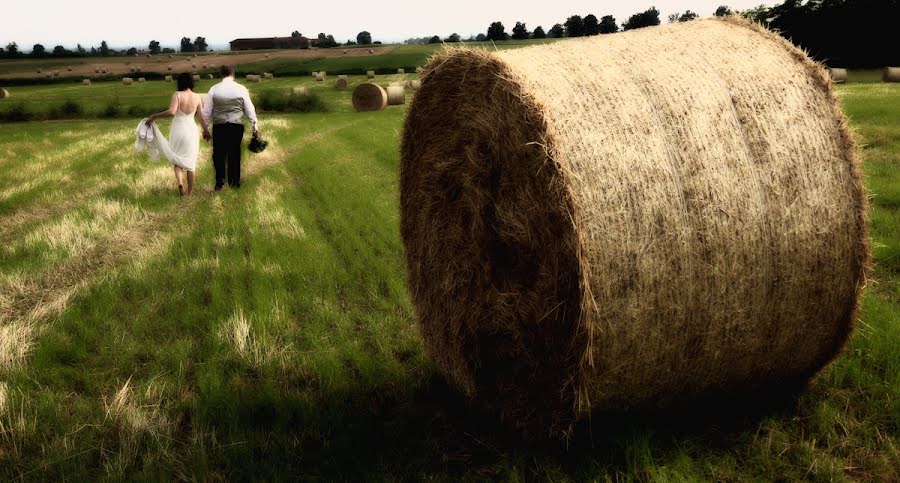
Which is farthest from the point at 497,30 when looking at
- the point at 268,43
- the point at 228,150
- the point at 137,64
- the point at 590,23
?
the point at 228,150

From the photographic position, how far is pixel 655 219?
140 inches

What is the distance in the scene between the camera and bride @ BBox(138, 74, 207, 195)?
485 inches

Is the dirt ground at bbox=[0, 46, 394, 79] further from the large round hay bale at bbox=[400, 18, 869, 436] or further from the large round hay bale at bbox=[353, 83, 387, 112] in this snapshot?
the large round hay bale at bbox=[400, 18, 869, 436]

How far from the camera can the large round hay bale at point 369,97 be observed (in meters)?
33.2

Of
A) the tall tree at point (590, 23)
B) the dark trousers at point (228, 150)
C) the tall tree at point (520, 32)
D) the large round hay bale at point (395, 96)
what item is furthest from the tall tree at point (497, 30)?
the dark trousers at point (228, 150)

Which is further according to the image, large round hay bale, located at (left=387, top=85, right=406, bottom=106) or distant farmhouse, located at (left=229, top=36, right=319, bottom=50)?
distant farmhouse, located at (left=229, top=36, right=319, bottom=50)

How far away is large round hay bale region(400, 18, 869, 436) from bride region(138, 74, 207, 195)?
30.8 feet

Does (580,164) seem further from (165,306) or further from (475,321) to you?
(165,306)

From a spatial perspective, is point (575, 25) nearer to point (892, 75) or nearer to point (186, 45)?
point (892, 75)

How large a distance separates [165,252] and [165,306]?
77.7 inches

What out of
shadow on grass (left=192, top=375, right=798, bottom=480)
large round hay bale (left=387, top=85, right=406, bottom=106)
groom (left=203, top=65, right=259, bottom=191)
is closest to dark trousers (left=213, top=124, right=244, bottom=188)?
groom (left=203, top=65, right=259, bottom=191)

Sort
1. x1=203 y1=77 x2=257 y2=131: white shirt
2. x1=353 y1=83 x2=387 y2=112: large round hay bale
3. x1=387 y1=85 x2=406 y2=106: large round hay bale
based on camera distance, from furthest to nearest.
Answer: x1=387 y1=85 x2=406 y2=106: large round hay bale
x1=353 y1=83 x2=387 y2=112: large round hay bale
x1=203 y1=77 x2=257 y2=131: white shirt

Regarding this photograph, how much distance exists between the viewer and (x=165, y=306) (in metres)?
6.51

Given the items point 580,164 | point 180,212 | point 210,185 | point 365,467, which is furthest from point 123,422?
point 210,185
